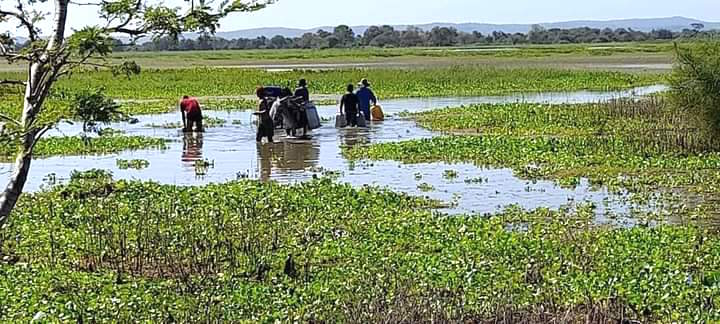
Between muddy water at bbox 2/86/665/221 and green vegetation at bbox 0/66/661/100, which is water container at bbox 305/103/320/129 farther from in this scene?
green vegetation at bbox 0/66/661/100

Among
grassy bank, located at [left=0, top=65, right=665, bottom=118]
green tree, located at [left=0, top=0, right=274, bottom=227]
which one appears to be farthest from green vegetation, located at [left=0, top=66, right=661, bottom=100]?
green tree, located at [left=0, top=0, right=274, bottom=227]

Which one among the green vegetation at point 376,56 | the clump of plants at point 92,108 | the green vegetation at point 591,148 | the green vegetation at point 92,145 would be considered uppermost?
the clump of plants at point 92,108

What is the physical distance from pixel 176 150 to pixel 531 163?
8248 mm

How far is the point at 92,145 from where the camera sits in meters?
23.2

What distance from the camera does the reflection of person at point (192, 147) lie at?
21.7 m

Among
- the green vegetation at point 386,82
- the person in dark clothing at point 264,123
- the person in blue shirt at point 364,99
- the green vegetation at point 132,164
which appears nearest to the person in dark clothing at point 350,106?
the person in blue shirt at point 364,99

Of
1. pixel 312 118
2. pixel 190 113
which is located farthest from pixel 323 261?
pixel 312 118

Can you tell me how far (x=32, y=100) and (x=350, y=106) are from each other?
21.1 meters

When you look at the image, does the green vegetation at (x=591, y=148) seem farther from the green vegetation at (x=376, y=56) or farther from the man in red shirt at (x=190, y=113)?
the green vegetation at (x=376, y=56)

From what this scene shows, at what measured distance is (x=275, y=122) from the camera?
2622 cm

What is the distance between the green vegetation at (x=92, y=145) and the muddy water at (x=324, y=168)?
1.87ft

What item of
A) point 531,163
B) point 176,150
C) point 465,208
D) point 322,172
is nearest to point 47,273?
point 465,208

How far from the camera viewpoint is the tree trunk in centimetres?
641

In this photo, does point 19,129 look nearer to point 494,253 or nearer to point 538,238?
point 494,253
